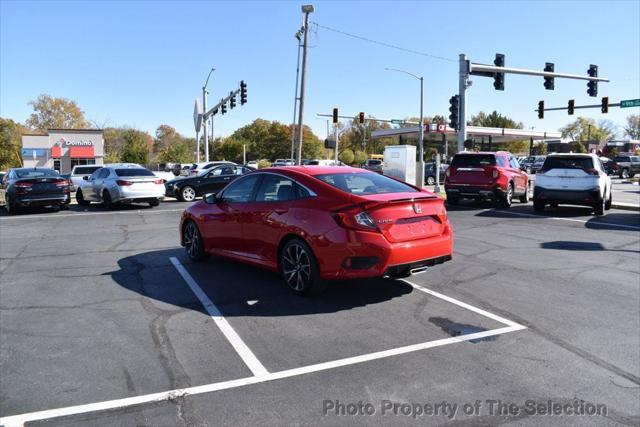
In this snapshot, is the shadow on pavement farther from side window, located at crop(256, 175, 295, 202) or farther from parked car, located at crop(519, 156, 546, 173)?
parked car, located at crop(519, 156, 546, 173)

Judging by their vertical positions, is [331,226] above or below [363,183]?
below

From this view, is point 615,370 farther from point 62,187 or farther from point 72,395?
point 62,187

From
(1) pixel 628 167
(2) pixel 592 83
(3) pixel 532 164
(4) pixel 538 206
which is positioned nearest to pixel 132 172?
(4) pixel 538 206

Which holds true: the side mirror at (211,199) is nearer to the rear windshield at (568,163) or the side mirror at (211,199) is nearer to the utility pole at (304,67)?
the rear windshield at (568,163)

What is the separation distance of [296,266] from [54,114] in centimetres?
11263

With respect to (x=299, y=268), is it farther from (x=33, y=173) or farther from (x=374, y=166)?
(x=374, y=166)

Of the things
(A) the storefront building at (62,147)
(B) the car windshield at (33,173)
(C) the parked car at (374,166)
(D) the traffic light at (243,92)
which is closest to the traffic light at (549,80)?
(C) the parked car at (374,166)

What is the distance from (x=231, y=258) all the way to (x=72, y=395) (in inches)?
139

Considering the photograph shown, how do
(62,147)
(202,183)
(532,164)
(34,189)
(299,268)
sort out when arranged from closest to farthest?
(299,268) → (34,189) → (202,183) → (532,164) → (62,147)

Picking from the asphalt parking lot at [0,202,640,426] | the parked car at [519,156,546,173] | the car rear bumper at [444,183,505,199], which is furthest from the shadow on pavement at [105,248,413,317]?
the parked car at [519,156,546,173]

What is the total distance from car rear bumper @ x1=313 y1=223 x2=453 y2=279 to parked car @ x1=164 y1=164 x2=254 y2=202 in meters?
15.6

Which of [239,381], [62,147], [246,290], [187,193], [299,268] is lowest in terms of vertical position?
[239,381]

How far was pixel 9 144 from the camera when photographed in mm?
73438

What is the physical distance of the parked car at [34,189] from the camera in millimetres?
16500
